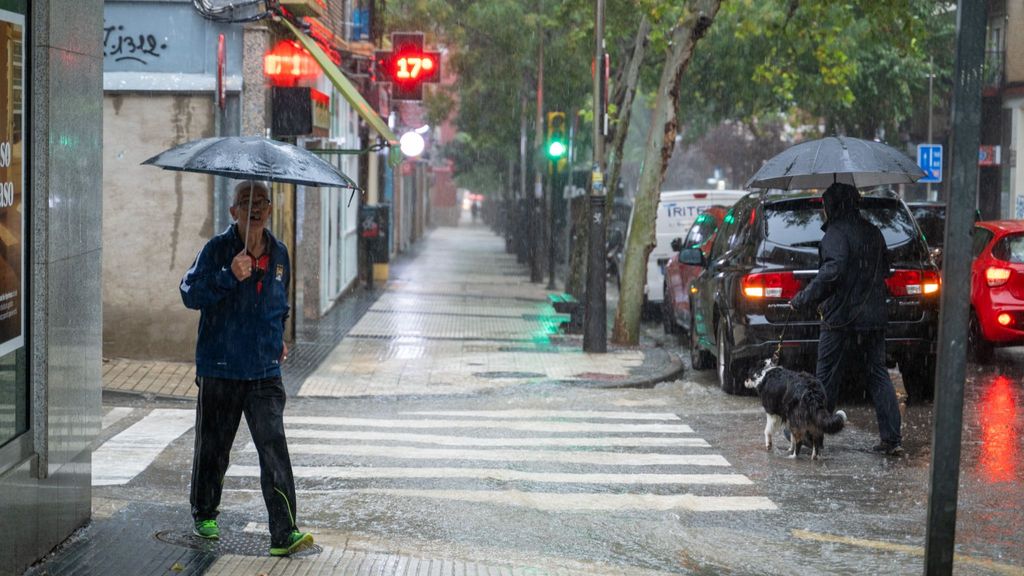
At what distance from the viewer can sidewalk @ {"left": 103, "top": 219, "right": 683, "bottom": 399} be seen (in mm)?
13156

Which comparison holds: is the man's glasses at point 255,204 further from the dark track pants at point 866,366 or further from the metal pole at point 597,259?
the metal pole at point 597,259

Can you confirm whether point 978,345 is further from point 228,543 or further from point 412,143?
point 228,543

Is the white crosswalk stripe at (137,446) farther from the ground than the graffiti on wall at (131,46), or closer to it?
closer to it

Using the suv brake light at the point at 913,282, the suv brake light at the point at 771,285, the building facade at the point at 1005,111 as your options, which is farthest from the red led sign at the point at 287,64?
the building facade at the point at 1005,111

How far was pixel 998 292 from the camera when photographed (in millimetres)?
14500

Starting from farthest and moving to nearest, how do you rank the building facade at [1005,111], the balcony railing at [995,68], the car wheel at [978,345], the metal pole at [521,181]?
the balcony railing at [995,68] → the building facade at [1005,111] → the metal pole at [521,181] → the car wheel at [978,345]

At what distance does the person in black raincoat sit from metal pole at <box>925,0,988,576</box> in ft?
14.9

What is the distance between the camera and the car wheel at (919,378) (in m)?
11.8

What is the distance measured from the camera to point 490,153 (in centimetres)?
4947

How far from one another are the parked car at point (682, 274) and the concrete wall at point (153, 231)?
5.84m

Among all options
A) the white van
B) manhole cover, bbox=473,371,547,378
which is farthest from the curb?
the white van

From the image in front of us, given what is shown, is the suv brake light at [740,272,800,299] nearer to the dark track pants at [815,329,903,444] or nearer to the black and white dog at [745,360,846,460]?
the dark track pants at [815,329,903,444]

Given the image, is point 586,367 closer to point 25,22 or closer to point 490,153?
point 25,22

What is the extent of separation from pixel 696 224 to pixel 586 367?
14.3 ft
